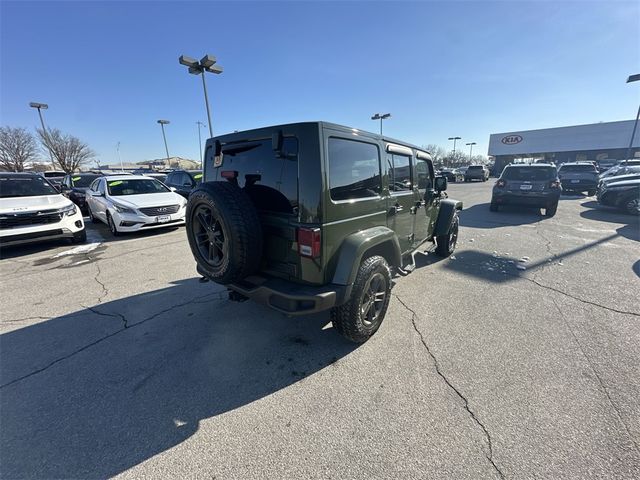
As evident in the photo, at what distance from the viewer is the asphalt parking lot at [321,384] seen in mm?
1709

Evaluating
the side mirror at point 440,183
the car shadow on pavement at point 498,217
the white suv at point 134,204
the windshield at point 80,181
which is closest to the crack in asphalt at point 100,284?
the white suv at point 134,204

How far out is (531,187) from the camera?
9070 millimetres

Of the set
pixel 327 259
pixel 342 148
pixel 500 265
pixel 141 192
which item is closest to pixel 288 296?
pixel 327 259

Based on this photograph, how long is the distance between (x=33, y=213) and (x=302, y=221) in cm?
670

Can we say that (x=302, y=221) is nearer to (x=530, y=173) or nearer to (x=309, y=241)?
(x=309, y=241)

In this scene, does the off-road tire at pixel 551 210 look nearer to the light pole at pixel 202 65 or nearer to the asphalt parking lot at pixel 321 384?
the asphalt parking lot at pixel 321 384

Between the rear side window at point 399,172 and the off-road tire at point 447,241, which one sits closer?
A: the rear side window at point 399,172

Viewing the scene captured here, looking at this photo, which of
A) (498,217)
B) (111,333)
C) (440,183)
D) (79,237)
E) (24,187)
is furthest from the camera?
(498,217)

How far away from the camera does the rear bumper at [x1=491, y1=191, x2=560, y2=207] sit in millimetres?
8945

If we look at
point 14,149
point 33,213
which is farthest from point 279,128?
point 14,149

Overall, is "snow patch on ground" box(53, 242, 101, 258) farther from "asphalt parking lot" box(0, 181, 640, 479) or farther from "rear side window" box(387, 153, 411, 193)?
"rear side window" box(387, 153, 411, 193)

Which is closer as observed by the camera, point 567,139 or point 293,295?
point 293,295

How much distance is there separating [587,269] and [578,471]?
177 inches

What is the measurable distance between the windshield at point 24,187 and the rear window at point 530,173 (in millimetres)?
13676
